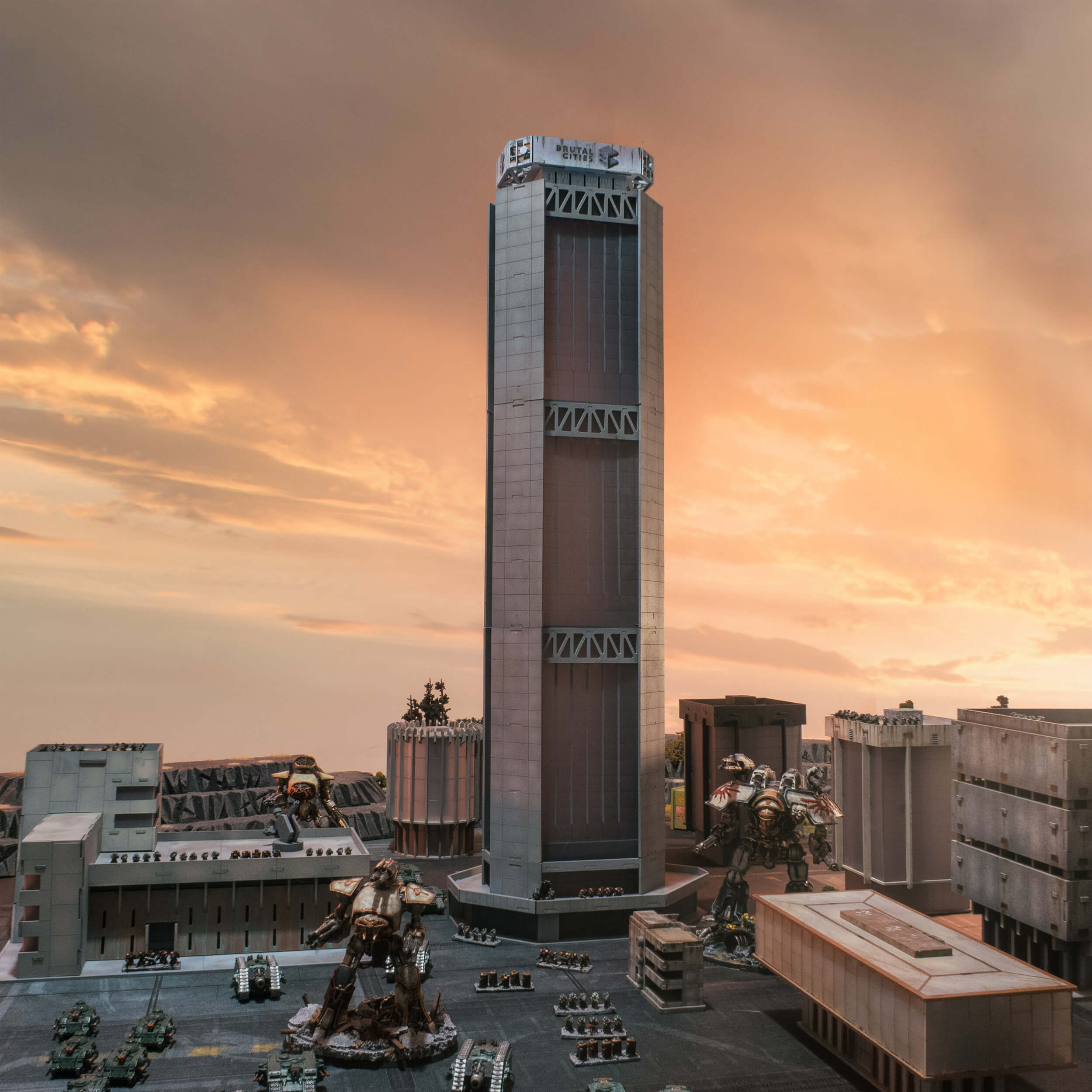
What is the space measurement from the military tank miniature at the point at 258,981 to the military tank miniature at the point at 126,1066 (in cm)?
899

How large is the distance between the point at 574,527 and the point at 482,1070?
36.8m

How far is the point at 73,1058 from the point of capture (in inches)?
1829

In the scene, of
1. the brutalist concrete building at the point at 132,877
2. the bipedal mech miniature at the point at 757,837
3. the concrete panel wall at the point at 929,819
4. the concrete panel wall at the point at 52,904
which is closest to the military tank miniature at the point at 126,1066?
the concrete panel wall at the point at 52,904

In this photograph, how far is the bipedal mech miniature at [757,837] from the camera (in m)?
63.8

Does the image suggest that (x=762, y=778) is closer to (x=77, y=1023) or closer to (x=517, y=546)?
(x=517, y=546)

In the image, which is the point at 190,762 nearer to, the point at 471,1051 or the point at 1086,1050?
the point at 471,1051

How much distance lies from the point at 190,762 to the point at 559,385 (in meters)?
64.7

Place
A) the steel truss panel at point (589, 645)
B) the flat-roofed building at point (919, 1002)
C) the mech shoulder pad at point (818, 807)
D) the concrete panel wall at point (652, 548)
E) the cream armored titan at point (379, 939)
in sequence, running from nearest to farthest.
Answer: the flat-roofed building at point (919, 1002)
the cream armored titan at point (379, 939)
the mech shoulder pad at point (818, 807)
the steel truss panel at point (589, 645)
the concrete panel wall at point (652, 548)

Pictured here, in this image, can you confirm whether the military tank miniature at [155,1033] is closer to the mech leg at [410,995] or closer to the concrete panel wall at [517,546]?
the mech leg at [410,995]

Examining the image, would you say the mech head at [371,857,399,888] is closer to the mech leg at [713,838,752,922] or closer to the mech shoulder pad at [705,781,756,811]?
the mech shoulder pad at [705,781,756,811]

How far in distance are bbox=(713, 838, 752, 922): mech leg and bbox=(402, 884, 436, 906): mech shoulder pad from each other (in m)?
23.8

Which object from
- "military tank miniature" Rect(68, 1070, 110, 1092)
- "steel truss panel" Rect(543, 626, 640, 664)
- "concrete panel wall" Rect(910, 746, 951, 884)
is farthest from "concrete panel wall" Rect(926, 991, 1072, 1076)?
"steel truss panel" Rect(543, 626, 640, 664)

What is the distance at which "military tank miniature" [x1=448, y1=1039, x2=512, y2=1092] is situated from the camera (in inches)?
1779

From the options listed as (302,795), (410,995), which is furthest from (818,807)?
(302,795)
